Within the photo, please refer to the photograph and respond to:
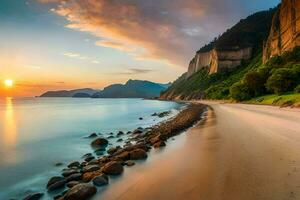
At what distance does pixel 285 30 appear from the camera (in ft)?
354

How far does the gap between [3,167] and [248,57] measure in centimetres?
19055

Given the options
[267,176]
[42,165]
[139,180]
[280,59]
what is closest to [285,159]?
[267,176]

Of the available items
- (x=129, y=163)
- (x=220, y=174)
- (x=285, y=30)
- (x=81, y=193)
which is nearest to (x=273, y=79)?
(x=285, y=30)

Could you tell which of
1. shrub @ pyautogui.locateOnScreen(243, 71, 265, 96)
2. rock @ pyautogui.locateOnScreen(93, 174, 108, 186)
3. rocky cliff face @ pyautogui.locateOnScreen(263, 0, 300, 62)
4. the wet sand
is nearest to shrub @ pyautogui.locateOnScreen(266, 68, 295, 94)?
shrub @ pyautogui.locateOnScreen(243, 71, 265, 96)

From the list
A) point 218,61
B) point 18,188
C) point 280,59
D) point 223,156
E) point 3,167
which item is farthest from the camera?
point 218,61

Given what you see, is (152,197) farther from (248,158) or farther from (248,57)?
(248,57)

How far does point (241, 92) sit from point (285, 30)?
44484 millimetres

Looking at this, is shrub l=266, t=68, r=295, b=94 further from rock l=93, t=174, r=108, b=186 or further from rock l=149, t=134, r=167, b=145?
rock l=93, t=174, r=108, b=186

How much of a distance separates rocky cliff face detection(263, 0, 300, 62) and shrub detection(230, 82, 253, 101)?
2888 cm

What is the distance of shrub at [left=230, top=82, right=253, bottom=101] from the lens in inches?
3137

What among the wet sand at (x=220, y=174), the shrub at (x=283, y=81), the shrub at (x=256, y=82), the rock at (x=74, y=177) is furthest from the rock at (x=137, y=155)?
the shrub at (x=256, y=82)

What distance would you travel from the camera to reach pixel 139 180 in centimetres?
1211

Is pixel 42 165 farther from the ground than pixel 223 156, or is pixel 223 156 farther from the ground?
pixel 223 156

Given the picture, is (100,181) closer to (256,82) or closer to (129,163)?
(129,163)
